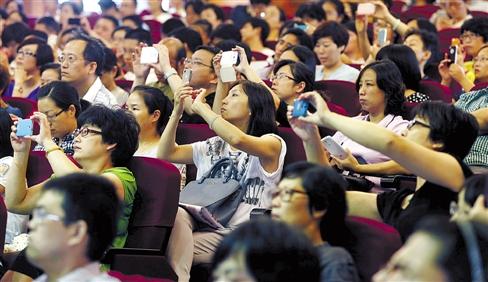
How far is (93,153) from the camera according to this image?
3.62 meters

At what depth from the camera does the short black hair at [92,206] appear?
262 centimetres

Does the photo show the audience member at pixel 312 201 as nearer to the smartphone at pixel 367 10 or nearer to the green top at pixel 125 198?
the green top at pixel 125 198

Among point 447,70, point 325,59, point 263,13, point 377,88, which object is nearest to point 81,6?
point 263,13

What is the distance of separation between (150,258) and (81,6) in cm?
552

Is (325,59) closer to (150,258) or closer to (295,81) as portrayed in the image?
(295,81)

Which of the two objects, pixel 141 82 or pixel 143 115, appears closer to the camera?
pixel 143 115

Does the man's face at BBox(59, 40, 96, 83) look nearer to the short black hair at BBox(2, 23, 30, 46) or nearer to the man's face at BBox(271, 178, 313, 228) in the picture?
the short black hair at BBox(2, 23, 30, 46)

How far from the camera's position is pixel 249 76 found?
4613 millimetres

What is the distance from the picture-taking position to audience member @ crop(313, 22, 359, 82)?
582cm

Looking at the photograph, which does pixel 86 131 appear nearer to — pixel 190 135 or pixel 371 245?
pixel 190 135

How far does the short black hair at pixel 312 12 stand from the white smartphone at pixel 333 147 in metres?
3.87

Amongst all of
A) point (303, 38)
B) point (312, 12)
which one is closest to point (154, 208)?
point (303, 38)

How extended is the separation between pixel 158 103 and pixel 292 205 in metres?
1.83

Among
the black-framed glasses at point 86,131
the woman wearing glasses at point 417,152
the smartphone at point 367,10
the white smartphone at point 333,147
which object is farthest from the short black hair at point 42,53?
the woman wearing glasses at point 417,152
